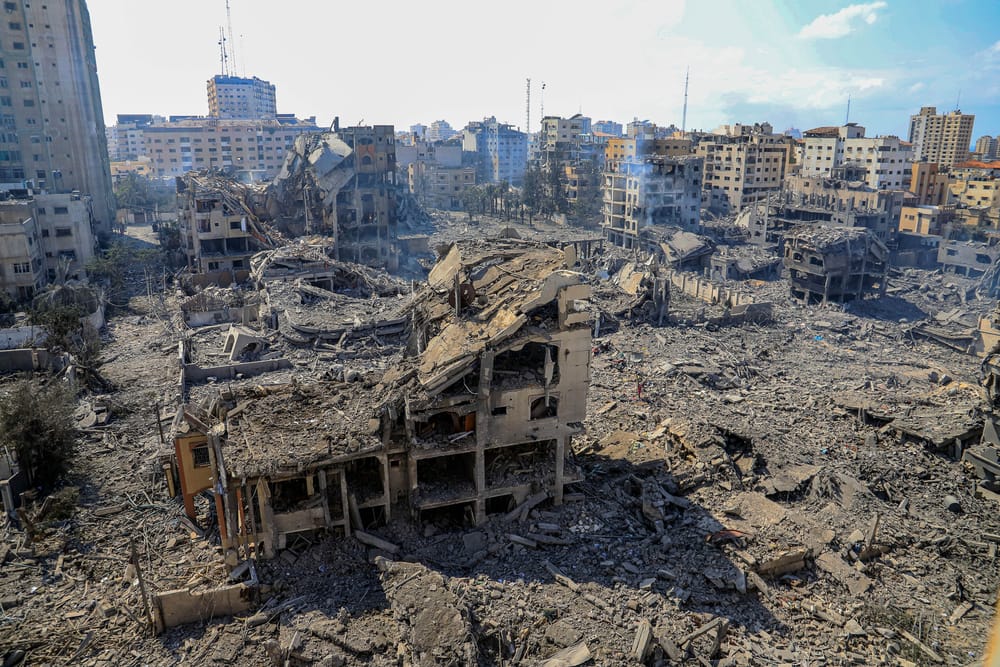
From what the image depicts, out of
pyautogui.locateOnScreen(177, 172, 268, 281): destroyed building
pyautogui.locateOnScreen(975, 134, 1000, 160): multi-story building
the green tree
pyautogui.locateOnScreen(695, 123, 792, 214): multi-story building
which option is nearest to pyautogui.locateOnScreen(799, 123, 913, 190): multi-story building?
pyautogui.locateOnScreen(695, 123, 792, 214): multi-story building

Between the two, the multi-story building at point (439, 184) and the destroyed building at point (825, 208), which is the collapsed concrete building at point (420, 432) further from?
the multi-story building at point (439, 184)

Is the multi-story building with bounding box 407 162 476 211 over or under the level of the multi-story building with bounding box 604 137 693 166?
under

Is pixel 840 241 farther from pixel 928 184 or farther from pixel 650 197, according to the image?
pixel 928 184

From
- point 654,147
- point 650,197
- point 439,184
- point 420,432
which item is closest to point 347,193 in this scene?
point 650,197

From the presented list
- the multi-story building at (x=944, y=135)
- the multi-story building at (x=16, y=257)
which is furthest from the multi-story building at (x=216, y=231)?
the multi-story building at (x=944, y=135)

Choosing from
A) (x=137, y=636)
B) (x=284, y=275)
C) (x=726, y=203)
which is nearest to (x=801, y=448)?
(x=137, y=636)

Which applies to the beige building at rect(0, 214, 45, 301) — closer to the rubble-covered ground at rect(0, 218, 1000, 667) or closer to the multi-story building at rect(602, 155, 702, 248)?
the rubble-covered ground at rect(0, 218, 1000, 667)

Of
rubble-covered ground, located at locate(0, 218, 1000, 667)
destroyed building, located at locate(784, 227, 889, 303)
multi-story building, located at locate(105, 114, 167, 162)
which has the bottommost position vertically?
rubble-covered ground, located at locate(0, 218, 1000, 667)

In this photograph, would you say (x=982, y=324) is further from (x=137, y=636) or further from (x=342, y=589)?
(x=137, y=636)

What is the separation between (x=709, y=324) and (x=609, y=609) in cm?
2394

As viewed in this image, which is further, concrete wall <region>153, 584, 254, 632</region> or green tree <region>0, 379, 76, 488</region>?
green tree <region>0, 379, 76, 488</region>

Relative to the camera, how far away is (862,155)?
65250 millimetres

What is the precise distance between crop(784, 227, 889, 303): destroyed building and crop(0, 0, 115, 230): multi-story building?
1976 inches

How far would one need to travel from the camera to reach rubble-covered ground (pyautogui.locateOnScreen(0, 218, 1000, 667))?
465 inches
